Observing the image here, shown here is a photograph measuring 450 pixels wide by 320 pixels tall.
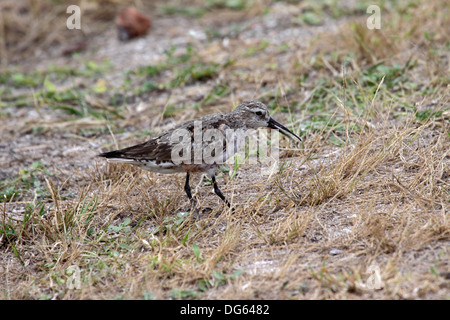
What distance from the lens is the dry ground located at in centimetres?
405

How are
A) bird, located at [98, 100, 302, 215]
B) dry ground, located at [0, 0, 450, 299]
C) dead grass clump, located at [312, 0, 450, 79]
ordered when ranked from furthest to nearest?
dead grass clump, located at [312, 0, 450, 79], bird, located at [98, 100, 302, 215], dry ground, located at [0, 0, 450, 299]

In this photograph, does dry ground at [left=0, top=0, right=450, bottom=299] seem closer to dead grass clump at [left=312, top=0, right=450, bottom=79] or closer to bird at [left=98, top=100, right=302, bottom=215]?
dead grass clump at [left=312, top=0, right=450, bottom=79]

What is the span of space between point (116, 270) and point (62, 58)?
255 inches

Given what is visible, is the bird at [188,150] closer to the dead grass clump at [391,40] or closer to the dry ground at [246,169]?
the dry ground at [246,169]

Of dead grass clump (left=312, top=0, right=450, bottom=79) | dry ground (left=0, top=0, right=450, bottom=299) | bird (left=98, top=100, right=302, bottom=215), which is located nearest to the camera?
dry ground (left=0, top=0, right=450, bottom=299)

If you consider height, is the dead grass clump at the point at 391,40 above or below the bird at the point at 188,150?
above

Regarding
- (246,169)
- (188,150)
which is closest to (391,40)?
(246,169)

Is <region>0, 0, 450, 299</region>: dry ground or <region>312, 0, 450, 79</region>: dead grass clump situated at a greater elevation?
<region>312, 0, 450, 79</region>: dead grass clump

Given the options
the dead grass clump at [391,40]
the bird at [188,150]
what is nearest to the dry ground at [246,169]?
the dead grass clump at [391,40]

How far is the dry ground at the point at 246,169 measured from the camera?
4051 mm

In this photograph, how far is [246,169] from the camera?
5793mm

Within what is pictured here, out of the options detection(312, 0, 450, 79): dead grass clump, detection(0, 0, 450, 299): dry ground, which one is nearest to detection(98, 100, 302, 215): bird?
detection(0, 0, 450, 299): dry ground
